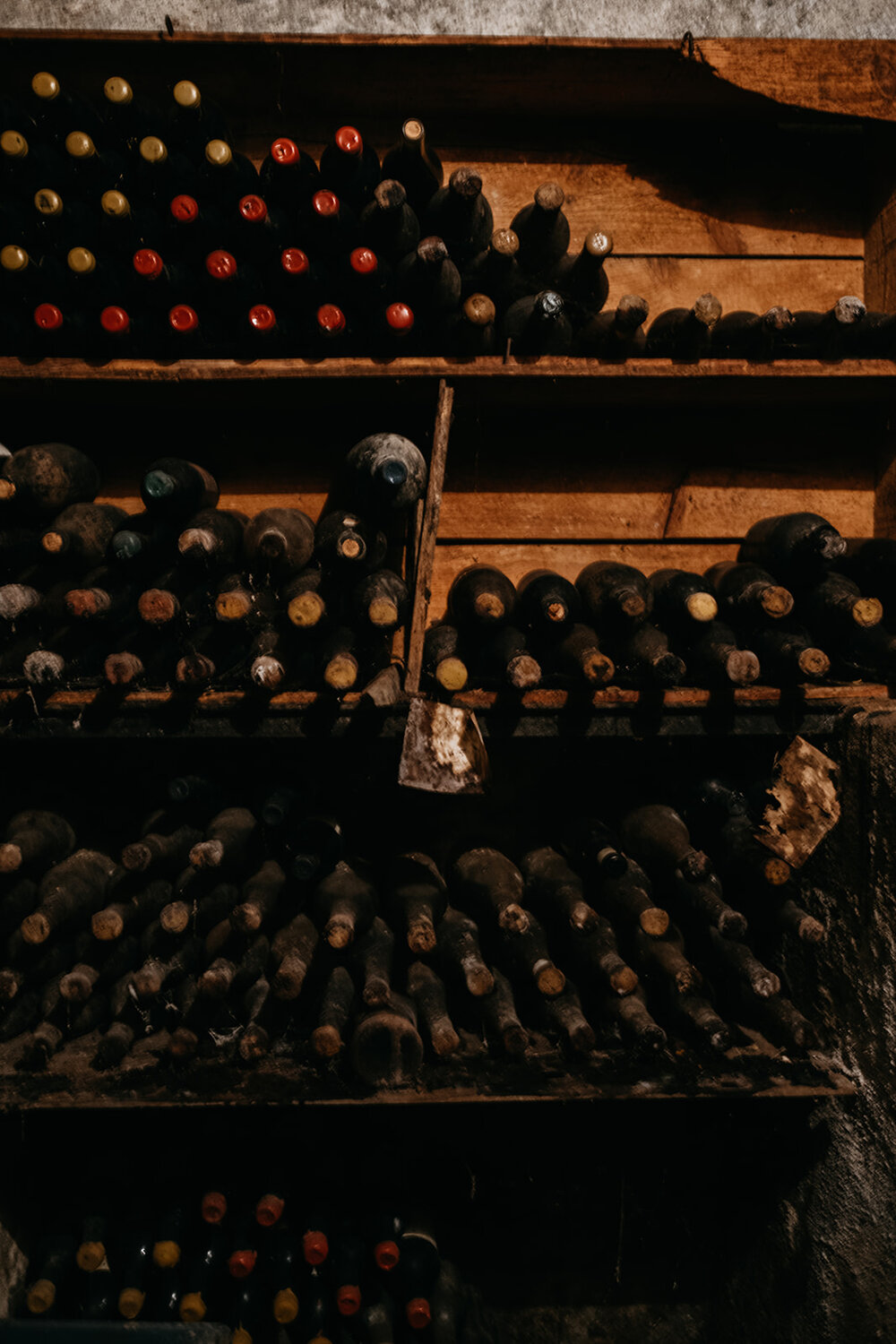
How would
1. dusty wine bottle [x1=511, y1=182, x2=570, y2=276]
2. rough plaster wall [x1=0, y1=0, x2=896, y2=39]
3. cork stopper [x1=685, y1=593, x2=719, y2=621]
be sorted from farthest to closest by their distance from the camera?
rough plaster wall [x1=0, y1=0, x2=896, y2=39]
dusty wine bottle [x1=511, y1=182, x2=570, y2=276]
cork stopper [x1=685, y1=593, x2=719, y2=621]

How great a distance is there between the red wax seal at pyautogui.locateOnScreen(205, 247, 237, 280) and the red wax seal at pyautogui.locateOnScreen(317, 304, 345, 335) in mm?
167

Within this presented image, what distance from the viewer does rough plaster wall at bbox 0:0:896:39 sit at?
1552mm

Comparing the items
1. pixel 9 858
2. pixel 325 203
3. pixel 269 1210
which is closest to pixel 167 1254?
pixel 269 1210

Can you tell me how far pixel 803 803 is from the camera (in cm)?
134

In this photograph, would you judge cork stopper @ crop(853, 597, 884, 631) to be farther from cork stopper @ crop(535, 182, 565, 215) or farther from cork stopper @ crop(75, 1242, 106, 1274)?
cork stopper @ crop(75, 1242, 106, 1274)

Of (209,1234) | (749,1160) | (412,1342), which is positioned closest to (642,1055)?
(749,1160)

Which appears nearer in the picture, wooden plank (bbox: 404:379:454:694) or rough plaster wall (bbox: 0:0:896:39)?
wooden plank (bbox: 404:379:454:694)

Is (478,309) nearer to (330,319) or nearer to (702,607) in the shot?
(330,319)

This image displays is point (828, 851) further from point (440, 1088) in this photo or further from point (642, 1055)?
point (440, 1088)

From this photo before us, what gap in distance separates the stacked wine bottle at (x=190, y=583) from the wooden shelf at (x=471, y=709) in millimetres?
46

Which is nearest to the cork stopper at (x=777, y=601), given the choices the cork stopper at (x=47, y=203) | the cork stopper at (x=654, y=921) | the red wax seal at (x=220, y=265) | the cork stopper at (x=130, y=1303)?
the cork stopper at (x=654, y=921)

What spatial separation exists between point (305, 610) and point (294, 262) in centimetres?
63

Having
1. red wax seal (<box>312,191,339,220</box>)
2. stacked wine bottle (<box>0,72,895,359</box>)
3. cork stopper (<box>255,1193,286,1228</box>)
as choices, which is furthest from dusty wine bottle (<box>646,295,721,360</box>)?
cork stopper (<box>255,1193,286,1228</box>)

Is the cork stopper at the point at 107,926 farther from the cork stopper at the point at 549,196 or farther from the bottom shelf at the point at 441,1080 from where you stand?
the cork stopper at the point at 549,196
